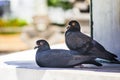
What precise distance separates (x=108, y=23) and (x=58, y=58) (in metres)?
0.60

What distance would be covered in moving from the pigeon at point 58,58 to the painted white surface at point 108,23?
14.6 inches

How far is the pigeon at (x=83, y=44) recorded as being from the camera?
8.54 feet

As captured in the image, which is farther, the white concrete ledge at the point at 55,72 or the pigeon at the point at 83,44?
the pigeon at the point at 83,44

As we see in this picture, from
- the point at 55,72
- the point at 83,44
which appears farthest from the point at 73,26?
the point at 55,72

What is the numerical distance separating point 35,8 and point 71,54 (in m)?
10.6

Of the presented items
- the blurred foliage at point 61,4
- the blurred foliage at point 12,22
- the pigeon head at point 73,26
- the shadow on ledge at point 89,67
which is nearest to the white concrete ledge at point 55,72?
the shadow on ledge at point 89,67

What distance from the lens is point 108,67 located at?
2680 millimetres

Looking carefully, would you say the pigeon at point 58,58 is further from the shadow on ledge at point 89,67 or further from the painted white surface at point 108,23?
the painted white surface at point 108,23

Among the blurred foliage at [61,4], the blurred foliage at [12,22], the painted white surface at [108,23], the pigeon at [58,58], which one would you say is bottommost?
the blurred foliage at [12,22]

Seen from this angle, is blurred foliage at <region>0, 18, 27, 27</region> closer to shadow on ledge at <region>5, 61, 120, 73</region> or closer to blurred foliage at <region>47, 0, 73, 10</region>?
blurred foliage at <region>47, 0, 73, 10</region>

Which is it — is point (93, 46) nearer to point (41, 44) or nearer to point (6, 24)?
point (41, 44)

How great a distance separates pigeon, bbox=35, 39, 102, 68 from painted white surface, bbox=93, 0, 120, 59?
37 cm

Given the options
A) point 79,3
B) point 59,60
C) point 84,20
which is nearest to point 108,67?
point 59,60

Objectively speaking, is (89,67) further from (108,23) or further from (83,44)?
(108,23)
